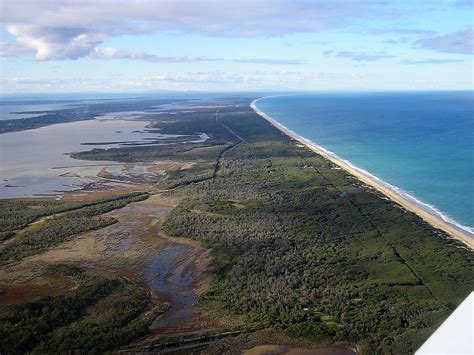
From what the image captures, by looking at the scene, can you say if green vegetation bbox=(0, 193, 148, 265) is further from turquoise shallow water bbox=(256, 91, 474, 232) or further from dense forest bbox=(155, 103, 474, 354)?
turquoise shallow water bbox=(256, 91, 474, 232)

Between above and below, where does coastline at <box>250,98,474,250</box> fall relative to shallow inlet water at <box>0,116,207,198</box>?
below

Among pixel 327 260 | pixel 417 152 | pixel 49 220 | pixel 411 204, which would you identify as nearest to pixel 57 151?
pixel 49 220

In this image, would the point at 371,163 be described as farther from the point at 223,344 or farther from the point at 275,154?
the point at 223,344

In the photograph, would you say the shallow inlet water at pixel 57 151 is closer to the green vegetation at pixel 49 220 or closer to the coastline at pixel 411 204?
the green vegetation at pixel 49 220

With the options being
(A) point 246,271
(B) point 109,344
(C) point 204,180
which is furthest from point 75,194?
(B) point 109,344

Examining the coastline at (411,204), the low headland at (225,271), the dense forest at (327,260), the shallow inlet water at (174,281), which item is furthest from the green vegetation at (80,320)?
the coastline at (411,204)

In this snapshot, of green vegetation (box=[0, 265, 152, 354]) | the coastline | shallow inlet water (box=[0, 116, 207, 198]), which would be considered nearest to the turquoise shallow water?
the coastline

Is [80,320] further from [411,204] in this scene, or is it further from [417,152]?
[417,152]
